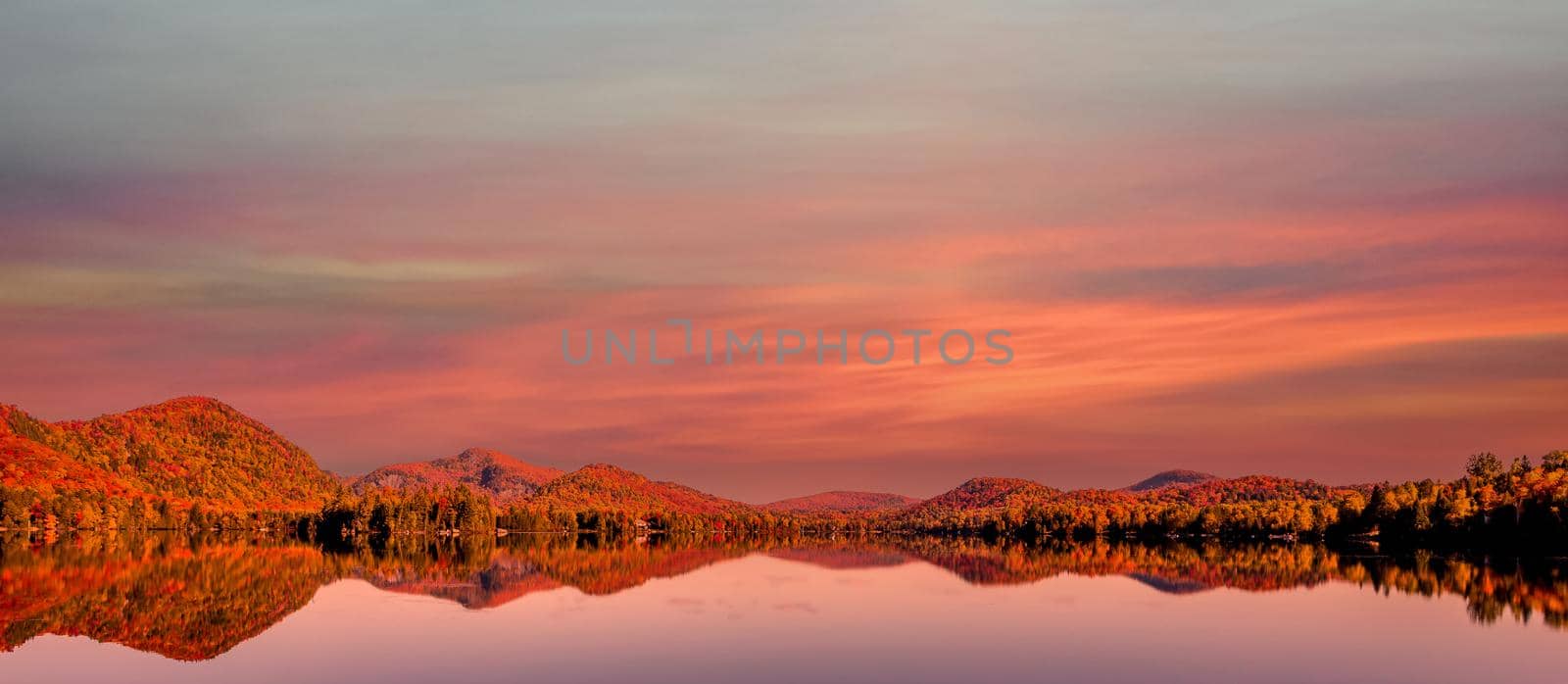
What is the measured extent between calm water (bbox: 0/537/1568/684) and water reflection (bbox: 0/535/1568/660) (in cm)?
42

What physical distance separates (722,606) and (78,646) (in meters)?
33.8

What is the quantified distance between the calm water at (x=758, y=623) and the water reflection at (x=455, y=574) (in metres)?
0.42

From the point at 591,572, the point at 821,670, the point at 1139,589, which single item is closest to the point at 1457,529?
the point at 1139,589

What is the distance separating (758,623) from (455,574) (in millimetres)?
45022

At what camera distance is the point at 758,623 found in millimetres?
62625

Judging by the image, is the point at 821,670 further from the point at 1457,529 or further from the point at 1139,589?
the point at 1457,529

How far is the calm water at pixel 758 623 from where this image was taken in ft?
155

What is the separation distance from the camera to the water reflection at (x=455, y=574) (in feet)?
196

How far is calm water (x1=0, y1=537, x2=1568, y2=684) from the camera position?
47.1 m

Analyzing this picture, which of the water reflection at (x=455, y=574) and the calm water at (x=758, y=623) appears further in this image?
the water reflection at (x=455, y=574)

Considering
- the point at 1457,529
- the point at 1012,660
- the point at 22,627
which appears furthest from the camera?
the point at 1457,529

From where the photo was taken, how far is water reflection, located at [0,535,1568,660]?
59.6 meters

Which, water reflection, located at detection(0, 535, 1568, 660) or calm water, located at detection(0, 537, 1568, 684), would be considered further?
water reflection, located at detection(0, 535, 1568, 660)

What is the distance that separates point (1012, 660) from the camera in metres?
50.2
